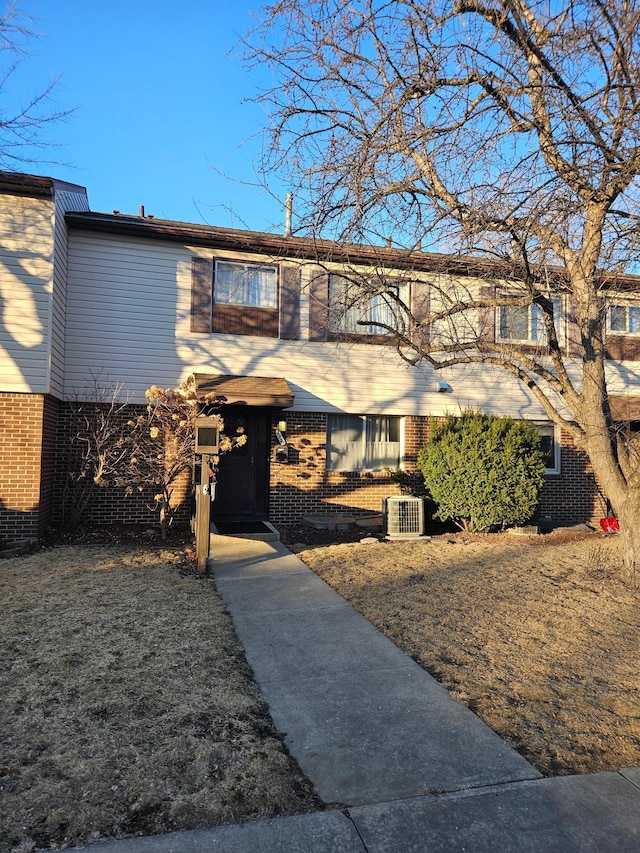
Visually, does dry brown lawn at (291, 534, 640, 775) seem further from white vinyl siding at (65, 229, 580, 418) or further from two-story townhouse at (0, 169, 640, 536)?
white vinyl siding at (65, 229, 580, 418)

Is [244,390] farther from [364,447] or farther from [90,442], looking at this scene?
[364,447]

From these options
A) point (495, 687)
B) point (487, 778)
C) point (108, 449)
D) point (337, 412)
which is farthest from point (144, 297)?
point (487, 778)

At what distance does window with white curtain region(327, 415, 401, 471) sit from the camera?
11.8 meters

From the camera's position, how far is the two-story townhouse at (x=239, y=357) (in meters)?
8.91

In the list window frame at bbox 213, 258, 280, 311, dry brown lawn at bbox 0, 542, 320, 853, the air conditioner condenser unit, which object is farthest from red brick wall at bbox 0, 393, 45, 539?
the air conditioner condenser unit

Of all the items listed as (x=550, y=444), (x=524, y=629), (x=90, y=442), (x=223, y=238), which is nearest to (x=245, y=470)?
(x=90, y=442)

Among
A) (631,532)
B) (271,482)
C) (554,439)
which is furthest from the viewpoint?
(554,439)

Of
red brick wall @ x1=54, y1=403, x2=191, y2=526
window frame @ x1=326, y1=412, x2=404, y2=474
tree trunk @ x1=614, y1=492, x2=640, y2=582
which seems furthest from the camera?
window frame @ x1=326, y1=412, x2=404, y2=474

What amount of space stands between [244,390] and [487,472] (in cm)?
453

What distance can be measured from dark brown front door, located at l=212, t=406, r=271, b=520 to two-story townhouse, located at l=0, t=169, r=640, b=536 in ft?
0.09

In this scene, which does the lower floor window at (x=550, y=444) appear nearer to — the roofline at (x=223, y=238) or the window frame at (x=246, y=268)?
the roofline at (x=223, y=238)

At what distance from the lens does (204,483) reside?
7.21 meters

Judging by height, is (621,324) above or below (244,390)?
above

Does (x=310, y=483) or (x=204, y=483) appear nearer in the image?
(x=204, y=483)
